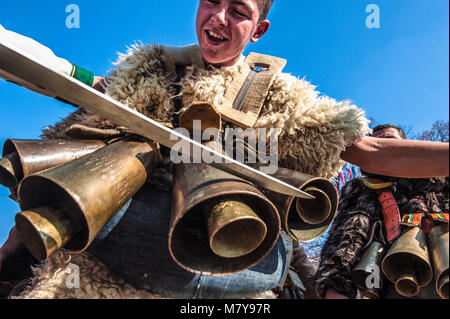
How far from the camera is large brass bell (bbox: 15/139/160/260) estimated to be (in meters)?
0.67

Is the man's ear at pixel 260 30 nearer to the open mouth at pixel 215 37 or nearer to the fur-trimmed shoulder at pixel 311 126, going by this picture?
the open mouth at pixel 215 37

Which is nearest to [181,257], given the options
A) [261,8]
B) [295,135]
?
[295,135]

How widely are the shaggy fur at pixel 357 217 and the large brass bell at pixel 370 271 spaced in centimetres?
6

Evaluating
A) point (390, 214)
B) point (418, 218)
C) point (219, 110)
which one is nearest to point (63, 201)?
point (219, 110)

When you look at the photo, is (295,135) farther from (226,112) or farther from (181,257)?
(181,257)

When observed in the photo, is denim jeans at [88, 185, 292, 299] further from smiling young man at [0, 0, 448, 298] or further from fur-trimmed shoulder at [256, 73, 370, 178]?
fur-trimmed shoulder at [256, 73, 370, 178]

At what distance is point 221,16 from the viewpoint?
1.25 meters

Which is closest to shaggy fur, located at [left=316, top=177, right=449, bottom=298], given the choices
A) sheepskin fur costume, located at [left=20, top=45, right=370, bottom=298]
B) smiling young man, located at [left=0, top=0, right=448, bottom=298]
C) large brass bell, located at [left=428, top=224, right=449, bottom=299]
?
large brass bell, located at [left=428, top=224, right=449, bottom=299]

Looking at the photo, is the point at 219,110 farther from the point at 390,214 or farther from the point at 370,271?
the point at 390,214

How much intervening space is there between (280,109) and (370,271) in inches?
51.7

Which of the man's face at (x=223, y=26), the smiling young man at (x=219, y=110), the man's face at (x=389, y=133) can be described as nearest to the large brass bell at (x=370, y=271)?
the smiling young man at (x=219, y=110)

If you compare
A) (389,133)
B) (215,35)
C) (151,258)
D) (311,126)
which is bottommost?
(151,258)

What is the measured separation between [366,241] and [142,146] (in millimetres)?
1917

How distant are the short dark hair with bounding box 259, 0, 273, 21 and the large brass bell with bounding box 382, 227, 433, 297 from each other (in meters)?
1.53
